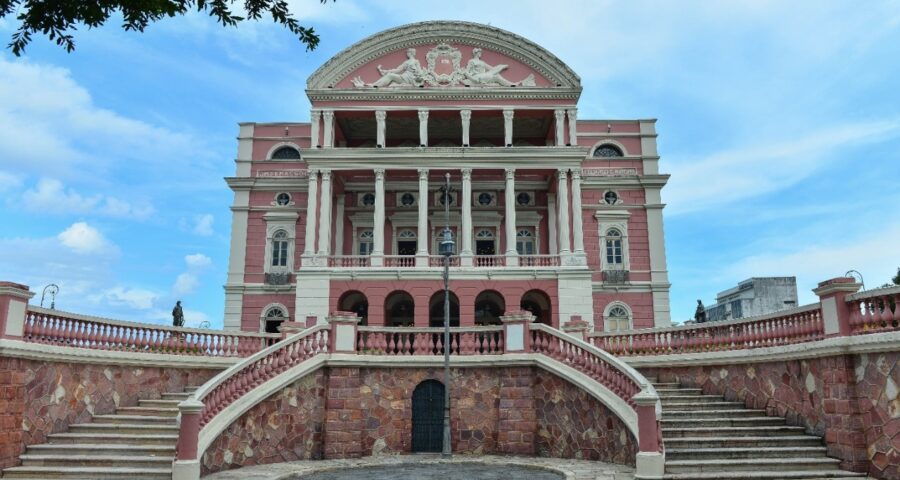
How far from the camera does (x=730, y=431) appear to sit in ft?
40.6

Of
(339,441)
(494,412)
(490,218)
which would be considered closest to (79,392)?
(339,441)

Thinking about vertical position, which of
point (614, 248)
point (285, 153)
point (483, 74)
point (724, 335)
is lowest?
point (724, 335)

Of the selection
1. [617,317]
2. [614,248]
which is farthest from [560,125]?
[617,317]

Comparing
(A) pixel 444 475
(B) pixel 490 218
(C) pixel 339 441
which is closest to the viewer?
(A) pixel 444 475

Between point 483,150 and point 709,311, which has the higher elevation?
point 483,150

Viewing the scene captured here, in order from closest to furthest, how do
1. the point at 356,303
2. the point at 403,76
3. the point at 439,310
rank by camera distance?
the point at 439,310
the point at 356,303
the point at 403,76

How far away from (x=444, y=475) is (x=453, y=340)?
15.6ft

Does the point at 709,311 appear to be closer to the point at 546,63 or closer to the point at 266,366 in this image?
the point at 546,63

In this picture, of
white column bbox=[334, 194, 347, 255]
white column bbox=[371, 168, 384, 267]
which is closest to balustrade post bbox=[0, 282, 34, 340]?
white column bbox=[371, 168, 384, 267]

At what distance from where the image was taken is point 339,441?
15.1 m

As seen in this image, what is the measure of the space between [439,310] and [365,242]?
5.21 metres

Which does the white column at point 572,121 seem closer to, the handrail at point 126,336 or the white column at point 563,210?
the white column at point 563,210

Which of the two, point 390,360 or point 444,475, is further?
point 390,360

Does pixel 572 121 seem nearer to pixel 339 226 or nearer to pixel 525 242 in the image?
pixel 525 242
